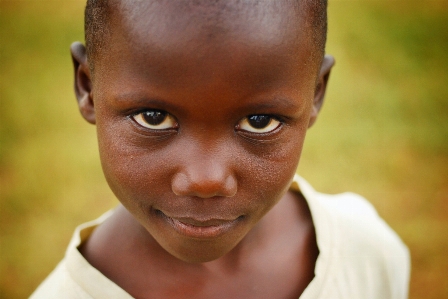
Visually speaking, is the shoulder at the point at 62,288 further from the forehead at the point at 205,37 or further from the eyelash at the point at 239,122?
the forehead at the point at 205,37

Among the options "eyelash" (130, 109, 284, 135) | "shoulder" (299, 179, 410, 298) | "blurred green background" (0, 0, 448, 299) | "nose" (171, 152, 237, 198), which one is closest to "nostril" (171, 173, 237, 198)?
"nose" (171, 152, 237, 198)

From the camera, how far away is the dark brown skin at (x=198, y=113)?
35.6 inches

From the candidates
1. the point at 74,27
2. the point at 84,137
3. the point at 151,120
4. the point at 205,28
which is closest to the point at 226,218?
the point at 151,120

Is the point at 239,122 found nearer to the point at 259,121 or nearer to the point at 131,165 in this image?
the point at 259,121

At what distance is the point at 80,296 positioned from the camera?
4.14 ft

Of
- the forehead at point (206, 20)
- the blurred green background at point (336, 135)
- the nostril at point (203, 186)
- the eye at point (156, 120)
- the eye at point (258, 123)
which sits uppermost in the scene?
the blurred green background at point (336, 135)

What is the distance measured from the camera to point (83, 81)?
1276 millimetres

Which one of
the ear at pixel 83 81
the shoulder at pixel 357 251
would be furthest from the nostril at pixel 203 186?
the shoulder at pixel 357 251

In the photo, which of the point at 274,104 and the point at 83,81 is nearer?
the point at 274,104

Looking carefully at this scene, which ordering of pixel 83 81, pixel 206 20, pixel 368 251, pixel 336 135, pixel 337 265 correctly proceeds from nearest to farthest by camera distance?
pixel 206 20 < pixel 83 81 < pixel 337 265 < pixel 368 251 < pixel 336 135

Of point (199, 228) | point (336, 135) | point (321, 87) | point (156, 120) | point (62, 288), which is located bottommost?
point (62, 288)

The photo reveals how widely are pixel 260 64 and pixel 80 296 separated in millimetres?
773

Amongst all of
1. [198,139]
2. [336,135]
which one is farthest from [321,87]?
[336,135]

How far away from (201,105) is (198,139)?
7 cm
